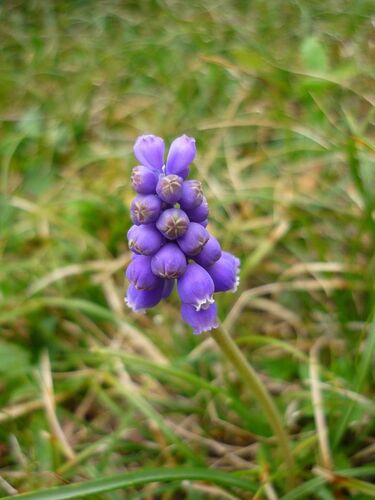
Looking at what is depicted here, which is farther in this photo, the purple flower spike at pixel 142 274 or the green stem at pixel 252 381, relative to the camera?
the green stem at pixel 252 381

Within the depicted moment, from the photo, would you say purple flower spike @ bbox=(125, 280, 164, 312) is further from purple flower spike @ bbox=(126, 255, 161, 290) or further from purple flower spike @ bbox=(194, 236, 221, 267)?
purple flower spike @ bbox=(194, 236, 221, 267)

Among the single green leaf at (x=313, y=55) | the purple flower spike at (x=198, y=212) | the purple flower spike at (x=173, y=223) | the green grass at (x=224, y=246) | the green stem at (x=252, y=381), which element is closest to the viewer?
the purple flower spike at (x=173, y=223)

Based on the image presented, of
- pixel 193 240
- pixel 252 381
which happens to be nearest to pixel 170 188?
pixel 193 240

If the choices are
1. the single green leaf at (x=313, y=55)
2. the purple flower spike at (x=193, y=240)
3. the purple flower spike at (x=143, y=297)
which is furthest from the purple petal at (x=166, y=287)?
the single green leaf at (x=313, y=55)

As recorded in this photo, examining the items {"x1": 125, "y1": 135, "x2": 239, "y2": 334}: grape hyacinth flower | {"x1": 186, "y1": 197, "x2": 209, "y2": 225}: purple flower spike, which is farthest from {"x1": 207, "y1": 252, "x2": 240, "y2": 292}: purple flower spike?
{"x1": 186, "y1": 197, "x2": 209, "y2": 225}: purple flower spike

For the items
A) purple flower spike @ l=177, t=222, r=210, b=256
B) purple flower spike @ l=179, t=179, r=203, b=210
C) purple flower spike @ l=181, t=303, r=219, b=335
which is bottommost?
purple flower spike @ l=181, t=303, r=219, b=335

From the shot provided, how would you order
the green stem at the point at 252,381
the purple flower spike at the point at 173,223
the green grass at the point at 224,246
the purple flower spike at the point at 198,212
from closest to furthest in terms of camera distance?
the purple flower spike at the point at 173,223, the purple flower spike at the point at 198,212, the green stem at the point at 252,381, the green grass at the point at 224,246

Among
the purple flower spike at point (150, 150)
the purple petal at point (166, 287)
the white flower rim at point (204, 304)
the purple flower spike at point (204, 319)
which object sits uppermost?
the purple flower spike at point (150, 150)

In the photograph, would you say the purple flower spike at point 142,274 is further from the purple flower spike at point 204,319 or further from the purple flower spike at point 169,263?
the purple flower spike at point 204,319
